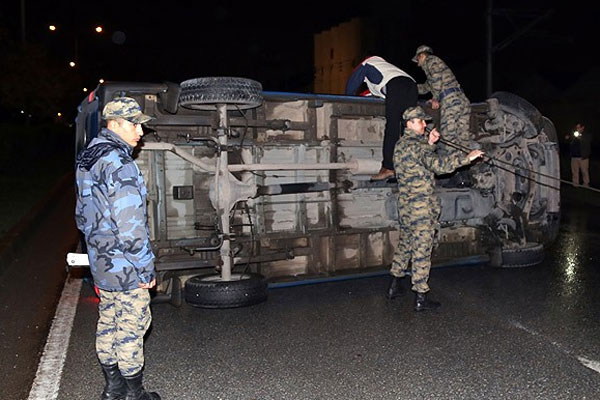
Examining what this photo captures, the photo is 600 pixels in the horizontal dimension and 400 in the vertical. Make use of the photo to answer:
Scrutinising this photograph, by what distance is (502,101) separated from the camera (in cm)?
769

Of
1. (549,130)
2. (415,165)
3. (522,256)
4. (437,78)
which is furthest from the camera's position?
(549,130)

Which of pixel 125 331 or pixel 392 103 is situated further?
pixel 392 103

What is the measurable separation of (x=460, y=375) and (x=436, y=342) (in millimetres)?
725

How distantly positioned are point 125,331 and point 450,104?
4.52 m

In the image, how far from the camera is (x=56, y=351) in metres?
5.02

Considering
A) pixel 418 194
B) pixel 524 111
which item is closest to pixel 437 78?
pixel 524 111

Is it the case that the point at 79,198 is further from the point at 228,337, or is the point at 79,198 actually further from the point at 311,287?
the point at 311,287

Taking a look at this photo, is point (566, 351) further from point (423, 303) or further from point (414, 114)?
point (414, 114)

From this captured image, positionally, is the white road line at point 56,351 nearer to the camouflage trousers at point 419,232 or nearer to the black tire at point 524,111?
the camouflage trousers at point 419,232

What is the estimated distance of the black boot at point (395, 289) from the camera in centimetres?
646

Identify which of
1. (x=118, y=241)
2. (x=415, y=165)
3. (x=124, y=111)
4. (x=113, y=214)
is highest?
(x=124, y=111)

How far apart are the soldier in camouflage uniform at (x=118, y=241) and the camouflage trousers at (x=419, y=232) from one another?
9.71 ft

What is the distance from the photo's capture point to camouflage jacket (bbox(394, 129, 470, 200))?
20.2 ft

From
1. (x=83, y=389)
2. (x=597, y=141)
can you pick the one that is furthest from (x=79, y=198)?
(x=597, y=141)
